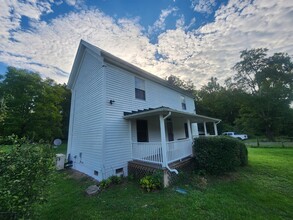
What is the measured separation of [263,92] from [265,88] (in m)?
0.86

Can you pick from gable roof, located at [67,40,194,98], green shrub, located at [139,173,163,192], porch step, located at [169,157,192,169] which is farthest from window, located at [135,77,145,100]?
green shrub, located at [139,173,163,192]

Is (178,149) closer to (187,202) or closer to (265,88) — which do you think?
(187,202)

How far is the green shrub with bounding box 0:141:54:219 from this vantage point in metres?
2.16

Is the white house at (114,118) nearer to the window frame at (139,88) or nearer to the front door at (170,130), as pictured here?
the window frame at (139,88)

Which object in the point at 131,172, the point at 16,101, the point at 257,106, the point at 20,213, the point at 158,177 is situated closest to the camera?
the point at 20,213

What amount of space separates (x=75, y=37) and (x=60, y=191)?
364 inches

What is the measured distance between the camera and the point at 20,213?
2.27 m

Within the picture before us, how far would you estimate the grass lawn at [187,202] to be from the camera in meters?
3.80

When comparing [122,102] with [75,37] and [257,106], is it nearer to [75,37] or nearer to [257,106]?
[75,37]

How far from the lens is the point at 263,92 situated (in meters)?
23.9

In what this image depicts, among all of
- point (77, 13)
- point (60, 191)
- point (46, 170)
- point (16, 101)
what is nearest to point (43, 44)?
point (77, 13)

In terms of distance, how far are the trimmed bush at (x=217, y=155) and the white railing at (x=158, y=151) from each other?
2.53 ft

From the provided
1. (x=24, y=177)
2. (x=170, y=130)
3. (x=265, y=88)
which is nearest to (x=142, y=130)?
(x=170, y=130)

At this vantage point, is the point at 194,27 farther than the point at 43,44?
Yes
